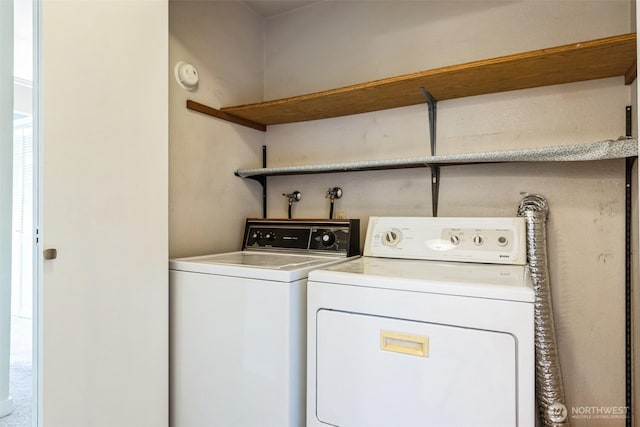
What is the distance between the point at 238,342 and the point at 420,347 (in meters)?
0.67

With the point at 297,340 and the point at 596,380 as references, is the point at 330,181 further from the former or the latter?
the point at 596,380

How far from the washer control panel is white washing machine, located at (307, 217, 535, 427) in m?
0.14

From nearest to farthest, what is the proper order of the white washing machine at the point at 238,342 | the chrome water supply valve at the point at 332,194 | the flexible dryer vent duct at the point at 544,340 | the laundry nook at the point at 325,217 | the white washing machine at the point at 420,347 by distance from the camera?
the white washing machine at the point at 420,347 → the laundry nook at the point at 325,217 → the white washing machine at the point at 238,342 → the flexible dryer vent duct at the point at 544,340 → the chrome water supply valve at the point at 332,194

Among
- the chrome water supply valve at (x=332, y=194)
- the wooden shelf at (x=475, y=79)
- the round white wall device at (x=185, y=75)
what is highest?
the round white wall device at (x=185, y=75)

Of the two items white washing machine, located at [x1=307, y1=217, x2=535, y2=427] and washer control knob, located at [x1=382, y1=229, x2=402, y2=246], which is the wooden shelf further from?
white washing machine, located at [x1=307, y1=217, x2=535, y2=427]

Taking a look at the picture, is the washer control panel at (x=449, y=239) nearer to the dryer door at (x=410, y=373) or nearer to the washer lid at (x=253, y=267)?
the washer lid at (x=253, y=267)

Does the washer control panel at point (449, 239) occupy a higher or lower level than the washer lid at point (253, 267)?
higher

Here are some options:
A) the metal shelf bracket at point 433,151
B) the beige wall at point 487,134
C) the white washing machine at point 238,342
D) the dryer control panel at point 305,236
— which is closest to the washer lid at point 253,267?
the white washing machine at point 238,342
